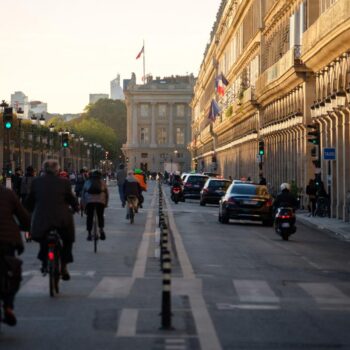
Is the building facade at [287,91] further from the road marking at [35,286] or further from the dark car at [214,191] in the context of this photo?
the road marking at [35,286]

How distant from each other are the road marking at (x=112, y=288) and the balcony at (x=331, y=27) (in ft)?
72.1

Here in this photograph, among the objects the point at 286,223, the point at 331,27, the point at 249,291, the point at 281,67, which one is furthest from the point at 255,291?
the point at 281,67

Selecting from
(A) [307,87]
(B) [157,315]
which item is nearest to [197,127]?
(A) [307,87]

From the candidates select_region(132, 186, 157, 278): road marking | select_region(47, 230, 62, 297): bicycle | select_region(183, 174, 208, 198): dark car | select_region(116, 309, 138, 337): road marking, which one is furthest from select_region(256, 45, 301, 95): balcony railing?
select_region(116, 309, 138, 337): road marking

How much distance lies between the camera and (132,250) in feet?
83.1

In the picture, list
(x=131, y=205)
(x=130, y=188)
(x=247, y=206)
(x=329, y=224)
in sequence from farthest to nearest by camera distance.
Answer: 1. (x=329, y=224)
2. (x=247, y=206)
3. (x=131, y=205)
4. (x=130, y=188)

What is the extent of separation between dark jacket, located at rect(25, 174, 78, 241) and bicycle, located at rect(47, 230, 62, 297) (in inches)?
4.1

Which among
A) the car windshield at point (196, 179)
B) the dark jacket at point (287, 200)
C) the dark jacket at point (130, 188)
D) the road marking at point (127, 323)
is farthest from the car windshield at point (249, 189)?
the car windshield at point (196, 179)

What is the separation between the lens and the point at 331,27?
1676 inches

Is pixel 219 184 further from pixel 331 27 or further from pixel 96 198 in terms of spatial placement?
pixel 96 198

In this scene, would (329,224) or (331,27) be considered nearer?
(329,224)

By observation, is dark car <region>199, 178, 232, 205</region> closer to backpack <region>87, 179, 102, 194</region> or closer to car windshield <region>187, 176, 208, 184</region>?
car windshield <region>187, 176, 208, 184</region>

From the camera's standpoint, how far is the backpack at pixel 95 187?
2517 centimetres

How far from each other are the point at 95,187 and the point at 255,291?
362 inches
